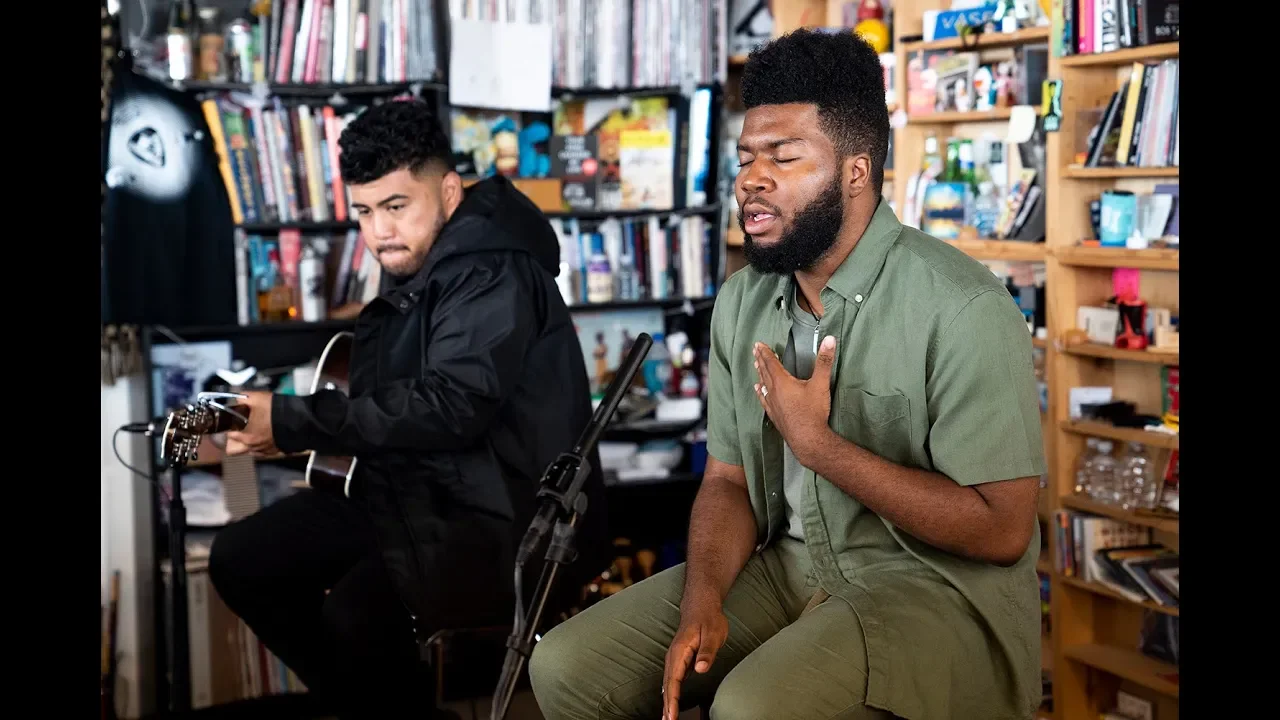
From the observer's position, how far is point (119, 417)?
3.55 metres

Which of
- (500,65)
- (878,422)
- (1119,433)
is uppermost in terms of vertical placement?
(500,65)

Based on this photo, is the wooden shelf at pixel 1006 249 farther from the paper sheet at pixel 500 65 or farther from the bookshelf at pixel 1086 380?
the paper sheet at pixel 500 65

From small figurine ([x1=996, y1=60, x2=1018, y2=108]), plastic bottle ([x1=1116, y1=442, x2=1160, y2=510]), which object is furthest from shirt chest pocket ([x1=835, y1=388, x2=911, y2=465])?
small figurine ([x1=996, y1=60, x2=1018, y2=108])

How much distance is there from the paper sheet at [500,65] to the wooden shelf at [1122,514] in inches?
75.4

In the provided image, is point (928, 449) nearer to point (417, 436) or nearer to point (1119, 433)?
point (417, 436)

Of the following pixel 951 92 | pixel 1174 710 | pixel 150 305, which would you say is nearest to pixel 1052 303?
pixel 951 92

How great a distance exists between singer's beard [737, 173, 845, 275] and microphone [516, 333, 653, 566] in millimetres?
219

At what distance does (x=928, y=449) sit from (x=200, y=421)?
138 cm

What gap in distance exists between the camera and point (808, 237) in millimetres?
1805

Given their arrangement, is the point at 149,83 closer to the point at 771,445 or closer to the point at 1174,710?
the point at 771,445

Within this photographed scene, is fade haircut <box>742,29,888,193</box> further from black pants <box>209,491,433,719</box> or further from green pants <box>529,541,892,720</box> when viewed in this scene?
black pants <box>209,491,433,719</box>

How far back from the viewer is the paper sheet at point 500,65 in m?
3.80

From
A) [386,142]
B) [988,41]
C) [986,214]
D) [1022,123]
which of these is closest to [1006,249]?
[986,214]

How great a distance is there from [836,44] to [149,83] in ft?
7.85
